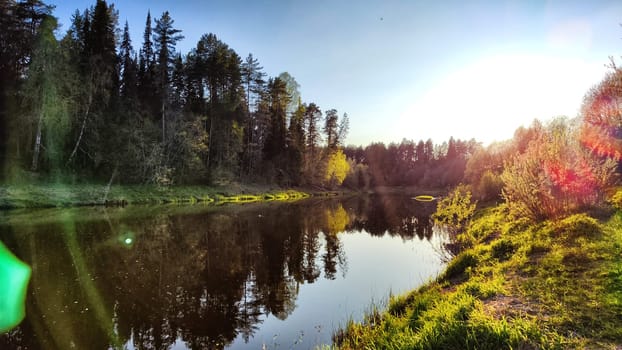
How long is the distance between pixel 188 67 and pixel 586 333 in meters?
50.8

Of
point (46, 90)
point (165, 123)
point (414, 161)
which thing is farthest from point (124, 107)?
point (414, 161)

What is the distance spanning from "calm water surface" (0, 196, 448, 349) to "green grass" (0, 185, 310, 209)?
6.60 metres

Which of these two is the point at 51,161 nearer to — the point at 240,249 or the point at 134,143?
the point at 134,143

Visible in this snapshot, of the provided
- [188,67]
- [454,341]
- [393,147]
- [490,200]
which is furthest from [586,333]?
[393,147]

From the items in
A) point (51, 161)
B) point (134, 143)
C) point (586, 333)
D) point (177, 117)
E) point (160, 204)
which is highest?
point (177, 117)

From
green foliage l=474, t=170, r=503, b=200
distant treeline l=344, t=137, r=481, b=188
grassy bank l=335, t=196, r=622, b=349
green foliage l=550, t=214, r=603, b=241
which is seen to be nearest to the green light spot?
grassy bank l=335, t=196, r=622, b=349

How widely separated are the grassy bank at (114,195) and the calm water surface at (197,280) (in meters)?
6.65

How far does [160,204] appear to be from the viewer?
33438mm

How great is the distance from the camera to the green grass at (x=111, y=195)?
24656 mm

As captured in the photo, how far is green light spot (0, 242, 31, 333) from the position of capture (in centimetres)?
704

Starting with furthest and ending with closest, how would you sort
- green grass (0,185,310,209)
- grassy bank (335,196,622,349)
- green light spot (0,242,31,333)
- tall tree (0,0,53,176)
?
tall tree (0,0,53,176) < green grass (0,185,310,209) < green light spot (0,242,31,333) < grassy bank (335,196,622,349)

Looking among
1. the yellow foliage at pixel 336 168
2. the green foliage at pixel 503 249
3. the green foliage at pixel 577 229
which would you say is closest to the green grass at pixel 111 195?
the yellow foliage at pixel 336 168

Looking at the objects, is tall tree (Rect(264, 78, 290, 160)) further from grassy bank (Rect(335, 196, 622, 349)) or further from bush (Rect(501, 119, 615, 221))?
grassy bank (Rect(335, 196, 622, 349))

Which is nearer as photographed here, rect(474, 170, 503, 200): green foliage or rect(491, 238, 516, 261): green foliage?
rect(491, 238, 516, 261): green foliage
